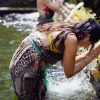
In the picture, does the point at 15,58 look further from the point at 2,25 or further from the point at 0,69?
the point at 2,25

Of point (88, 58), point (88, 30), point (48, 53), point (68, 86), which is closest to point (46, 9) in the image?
A: point (68, 86)

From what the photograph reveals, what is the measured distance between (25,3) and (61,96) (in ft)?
66.4

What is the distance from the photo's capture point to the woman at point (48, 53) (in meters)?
3.96

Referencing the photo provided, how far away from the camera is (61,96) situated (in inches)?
265

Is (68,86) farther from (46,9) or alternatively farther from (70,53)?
(70,53)

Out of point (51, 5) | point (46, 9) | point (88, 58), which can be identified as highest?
point (88, 58)

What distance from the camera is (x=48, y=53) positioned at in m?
4.10

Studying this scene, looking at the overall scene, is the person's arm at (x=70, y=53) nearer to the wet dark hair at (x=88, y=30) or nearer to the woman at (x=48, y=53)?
the woman at (x=48, y=53)

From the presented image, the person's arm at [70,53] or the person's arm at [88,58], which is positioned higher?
the person's arm at [70,53]

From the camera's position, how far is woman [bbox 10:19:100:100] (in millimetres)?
3963

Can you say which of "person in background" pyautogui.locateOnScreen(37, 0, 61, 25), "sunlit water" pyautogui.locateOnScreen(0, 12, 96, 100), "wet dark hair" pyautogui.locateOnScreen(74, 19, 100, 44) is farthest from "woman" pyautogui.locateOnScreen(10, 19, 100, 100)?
"person in background" pyautogui.locateOnScreen(37, 0, 61, 25)

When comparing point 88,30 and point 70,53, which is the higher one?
point 88,30

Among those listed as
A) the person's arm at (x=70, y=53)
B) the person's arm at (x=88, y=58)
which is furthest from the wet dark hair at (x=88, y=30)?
the person's arm at (x=88, y=58)

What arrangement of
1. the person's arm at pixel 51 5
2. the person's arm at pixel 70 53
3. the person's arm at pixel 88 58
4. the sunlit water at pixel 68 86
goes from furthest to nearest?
the person's arm at pixel 51 5, the sunlit water at pixel 68 86, the person's arm at pixel 88 58, the person's arm at pixel 70 53
